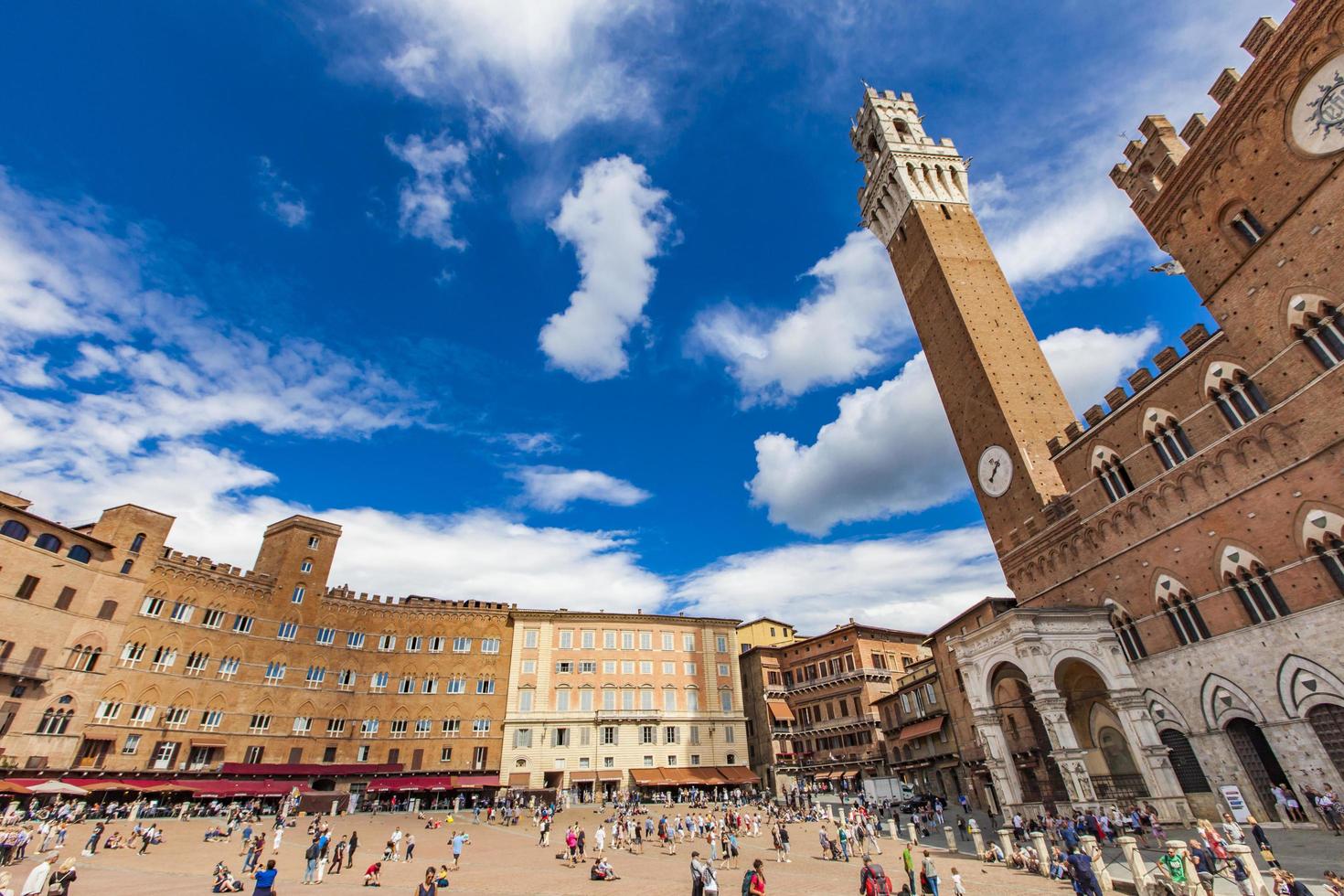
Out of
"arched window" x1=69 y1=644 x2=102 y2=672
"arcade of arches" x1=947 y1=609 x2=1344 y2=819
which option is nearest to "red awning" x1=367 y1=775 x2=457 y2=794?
"arched window" x1=69 y1=644 x2=102 y2=672

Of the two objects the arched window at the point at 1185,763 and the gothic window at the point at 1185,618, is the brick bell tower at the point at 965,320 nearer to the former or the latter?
the gothic window at the point at 1185,618

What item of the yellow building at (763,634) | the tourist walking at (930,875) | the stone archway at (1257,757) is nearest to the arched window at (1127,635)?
the stone archway at (1257,757)

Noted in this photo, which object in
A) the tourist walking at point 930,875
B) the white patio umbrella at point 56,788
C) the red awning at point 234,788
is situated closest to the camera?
the tourist walking at point 930,875

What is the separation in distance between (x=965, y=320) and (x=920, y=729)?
28.0 m

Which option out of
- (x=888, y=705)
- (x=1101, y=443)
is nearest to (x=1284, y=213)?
(x=1101, y=443)

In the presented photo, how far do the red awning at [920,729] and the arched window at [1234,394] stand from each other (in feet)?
88.8

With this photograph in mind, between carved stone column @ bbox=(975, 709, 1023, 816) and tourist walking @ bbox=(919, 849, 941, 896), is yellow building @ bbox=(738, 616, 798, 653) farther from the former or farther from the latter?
tourist walking @ bbox=(919, 849, 941, 896)

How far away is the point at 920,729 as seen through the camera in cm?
4303

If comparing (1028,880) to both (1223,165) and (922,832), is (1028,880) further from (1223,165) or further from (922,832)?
(1223,165)

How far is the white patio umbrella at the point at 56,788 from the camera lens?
3158 cm

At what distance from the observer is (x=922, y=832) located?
30.2 meters

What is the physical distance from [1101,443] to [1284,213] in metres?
10.8

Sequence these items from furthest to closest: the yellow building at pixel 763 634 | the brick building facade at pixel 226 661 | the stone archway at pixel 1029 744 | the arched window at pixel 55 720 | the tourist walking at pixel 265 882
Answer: the yellow building at pixel 763 634 → the brick building facade at pixel 226 661 → the arched window at pixel 55 720 → the stone archway at pixel 1029 744 → the tourist walking at pixel 265 882

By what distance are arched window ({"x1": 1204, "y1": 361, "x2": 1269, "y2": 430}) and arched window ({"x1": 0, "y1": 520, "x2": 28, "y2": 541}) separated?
61.6 meters
